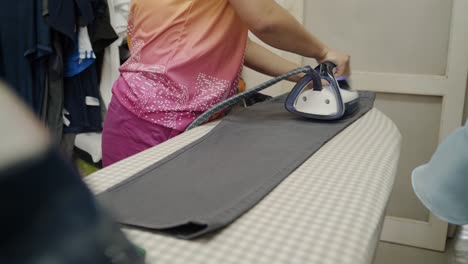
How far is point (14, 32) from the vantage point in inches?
60.6

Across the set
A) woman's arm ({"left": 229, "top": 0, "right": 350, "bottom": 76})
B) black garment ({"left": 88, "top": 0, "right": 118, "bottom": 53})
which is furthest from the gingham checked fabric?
black garment ({"left": 88, "top": 0, "right": 118, "bottom": 53})

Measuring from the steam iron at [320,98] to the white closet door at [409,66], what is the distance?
813 mm

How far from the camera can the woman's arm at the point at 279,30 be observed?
85 centimetres

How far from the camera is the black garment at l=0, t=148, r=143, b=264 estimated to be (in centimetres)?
14

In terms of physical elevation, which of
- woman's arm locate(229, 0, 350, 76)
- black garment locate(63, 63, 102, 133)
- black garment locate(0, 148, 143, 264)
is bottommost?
black garment locate(63, 63, 102, 133)

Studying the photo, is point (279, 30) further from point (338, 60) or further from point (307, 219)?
point (307, 219)

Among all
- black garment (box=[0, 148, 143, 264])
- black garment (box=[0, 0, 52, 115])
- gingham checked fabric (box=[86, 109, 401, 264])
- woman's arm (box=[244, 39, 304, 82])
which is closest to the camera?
black garment (box=[0, 148, 143, 264])

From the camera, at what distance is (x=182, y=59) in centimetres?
89

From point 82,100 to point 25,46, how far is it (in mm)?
269

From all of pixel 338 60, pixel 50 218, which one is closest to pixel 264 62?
pixel 338 60

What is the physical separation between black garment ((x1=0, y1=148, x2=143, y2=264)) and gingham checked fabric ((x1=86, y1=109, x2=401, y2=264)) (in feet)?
0.80

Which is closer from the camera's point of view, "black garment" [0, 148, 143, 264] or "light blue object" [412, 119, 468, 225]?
"black garment" [0, 148, 143, 264]

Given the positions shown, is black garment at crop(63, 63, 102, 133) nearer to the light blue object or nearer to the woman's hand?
the woman's hand

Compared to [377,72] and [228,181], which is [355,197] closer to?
[228,181]
